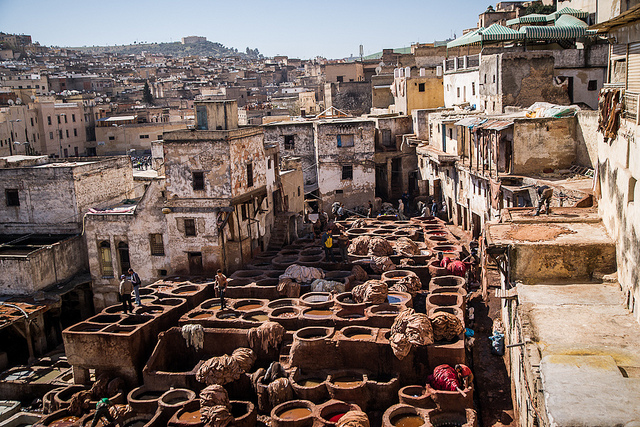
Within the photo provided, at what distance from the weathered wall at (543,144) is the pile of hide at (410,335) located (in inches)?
338

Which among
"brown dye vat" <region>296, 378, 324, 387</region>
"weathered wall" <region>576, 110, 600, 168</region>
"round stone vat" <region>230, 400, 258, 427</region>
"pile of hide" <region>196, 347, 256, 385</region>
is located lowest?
"round stone vat" <region>230, 400, 258, 427</region>

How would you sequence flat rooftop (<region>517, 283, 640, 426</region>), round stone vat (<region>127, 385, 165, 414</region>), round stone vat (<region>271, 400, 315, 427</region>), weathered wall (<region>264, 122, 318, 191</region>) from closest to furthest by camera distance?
1. flat rooftop (<region>517, 283, 640, 426</region>)
2. round stone vat (<region>271, 400, 315, 427</region>)
3. round stone vat (<region>127, 385, 165, 414</region>)
4. weathered wall (<region>264, 122, 318, 191</region>)

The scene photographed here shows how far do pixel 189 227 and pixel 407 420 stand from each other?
43.3ft

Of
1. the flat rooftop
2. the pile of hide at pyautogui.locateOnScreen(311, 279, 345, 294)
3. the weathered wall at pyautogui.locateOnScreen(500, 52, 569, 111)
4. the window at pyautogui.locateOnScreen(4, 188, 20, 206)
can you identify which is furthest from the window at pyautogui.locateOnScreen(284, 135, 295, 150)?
the flat rooftop

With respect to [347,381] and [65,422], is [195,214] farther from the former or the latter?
[347,381]

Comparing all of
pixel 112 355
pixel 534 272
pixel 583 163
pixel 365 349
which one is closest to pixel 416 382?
pixel 365 349

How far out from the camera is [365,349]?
16500 mm

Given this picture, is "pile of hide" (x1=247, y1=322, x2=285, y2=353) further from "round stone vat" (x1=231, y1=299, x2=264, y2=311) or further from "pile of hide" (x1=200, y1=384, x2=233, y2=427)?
"round stone vat" (x1=231, y1=299, x2=264, y2=311)

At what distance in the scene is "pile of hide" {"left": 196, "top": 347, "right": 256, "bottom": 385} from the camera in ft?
54.9

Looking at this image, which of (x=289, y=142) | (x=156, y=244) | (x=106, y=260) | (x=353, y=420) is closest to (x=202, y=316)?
(x=156, y=244)

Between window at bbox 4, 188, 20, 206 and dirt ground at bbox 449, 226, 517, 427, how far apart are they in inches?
802

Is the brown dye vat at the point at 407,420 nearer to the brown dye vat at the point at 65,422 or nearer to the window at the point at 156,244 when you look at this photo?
the brown dye vat at the point at 65,422

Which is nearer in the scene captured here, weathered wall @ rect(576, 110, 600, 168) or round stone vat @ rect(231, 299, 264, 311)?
weathered wall @ rect(576, 110, 600, 168)

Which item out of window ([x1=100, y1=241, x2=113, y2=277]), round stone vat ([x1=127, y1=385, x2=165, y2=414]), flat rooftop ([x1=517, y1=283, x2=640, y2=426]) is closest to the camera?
flat rooftop ([x1=517, y1=283, x2=640, y2=426])
